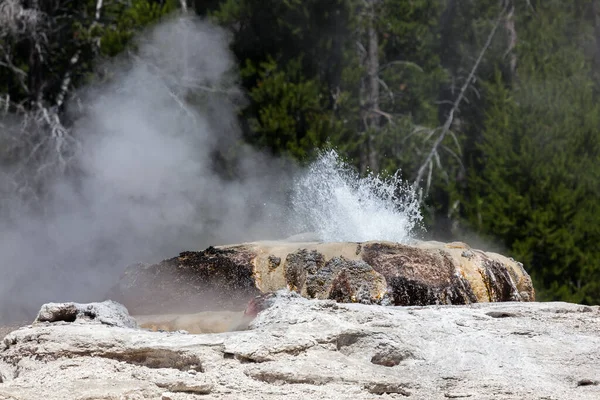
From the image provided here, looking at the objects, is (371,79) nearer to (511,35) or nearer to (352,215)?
(511,35)

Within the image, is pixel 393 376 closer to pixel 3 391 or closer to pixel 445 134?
pixel 3 391

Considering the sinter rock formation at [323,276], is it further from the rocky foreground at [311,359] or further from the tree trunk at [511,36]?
the tree trunk at [511,36]

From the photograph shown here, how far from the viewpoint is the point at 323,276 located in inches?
254

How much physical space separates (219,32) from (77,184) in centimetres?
294

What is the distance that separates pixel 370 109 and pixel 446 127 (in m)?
1.15

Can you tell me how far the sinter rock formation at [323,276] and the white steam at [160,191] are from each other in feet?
5.11

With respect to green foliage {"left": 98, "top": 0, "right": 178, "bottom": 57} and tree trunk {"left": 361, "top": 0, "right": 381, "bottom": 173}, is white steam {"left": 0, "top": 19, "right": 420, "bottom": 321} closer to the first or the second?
green foliage {"left": 98, "top": 0, "right": 178, "bottom": 57}

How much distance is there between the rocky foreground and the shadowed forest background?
826cm

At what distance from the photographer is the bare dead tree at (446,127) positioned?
14.5m

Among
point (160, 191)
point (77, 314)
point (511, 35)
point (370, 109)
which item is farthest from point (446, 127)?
point (77, 314)

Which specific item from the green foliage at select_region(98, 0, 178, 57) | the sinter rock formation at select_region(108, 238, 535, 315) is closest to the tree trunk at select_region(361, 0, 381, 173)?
the green foliage at select_region(98, 0, 178, 57)

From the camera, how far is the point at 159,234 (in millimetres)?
11227

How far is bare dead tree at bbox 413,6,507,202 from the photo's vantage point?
14492 millimetres

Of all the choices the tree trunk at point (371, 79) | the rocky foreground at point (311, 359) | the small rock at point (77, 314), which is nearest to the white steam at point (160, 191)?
the tree trunk at point (371, 79)
